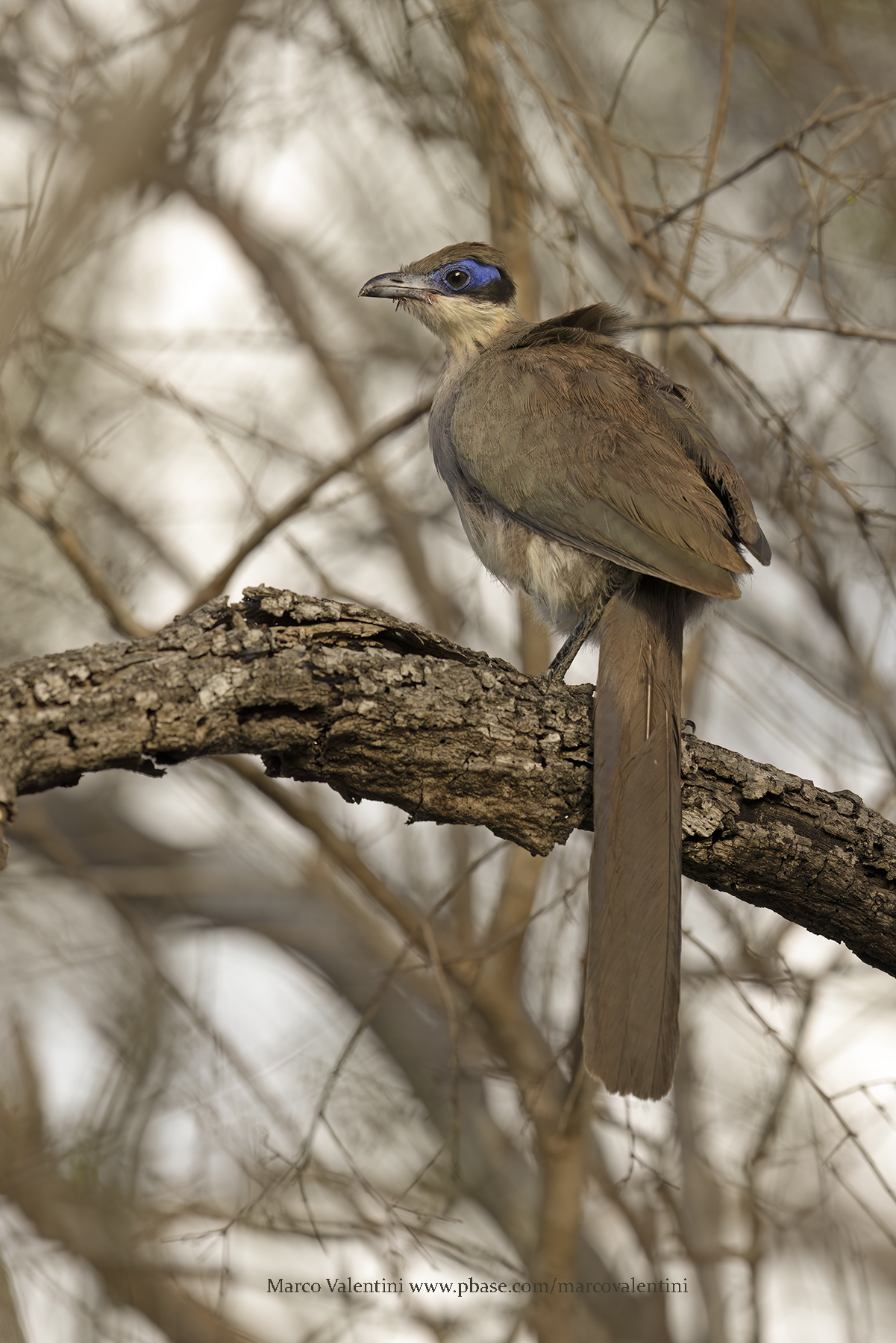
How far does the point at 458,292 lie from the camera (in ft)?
17.2

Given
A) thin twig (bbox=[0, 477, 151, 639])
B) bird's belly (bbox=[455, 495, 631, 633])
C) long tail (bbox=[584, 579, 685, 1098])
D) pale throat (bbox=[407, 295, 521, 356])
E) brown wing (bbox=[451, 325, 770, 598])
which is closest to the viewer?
long tail (bbox=[584, 579, 685, 1098])

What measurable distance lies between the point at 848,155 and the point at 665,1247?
5.68m

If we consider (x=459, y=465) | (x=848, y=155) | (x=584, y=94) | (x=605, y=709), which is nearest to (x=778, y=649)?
(x=459, y=465)

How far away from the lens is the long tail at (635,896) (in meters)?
3.04

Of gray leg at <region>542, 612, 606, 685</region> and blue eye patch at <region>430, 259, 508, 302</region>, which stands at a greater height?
blue eye patch at <region>430, 259, 508, 302</region>

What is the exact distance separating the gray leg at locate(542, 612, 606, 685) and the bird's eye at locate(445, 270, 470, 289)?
1.93m

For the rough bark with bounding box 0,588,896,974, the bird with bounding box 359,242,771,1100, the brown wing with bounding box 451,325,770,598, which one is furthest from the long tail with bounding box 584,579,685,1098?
the brown wing with bounding box 451,325,770,598

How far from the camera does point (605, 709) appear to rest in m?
3.41

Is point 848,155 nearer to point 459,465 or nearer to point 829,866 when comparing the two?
point 459,465

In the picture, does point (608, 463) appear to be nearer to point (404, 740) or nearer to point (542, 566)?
point (542, 566)

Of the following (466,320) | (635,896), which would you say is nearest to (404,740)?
(635,896)

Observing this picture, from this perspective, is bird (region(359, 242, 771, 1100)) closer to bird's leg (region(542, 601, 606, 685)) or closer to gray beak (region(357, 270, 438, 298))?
bird's leg (region(542, 601, 606, 685))

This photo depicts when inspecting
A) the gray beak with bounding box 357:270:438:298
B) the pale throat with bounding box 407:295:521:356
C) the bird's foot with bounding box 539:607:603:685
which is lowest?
the bird's foot with bounding box 539:607:603:685

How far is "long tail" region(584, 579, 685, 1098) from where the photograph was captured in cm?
304
